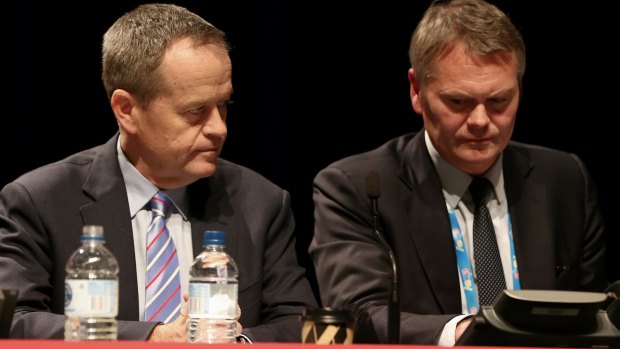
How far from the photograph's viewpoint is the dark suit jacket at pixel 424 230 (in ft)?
10.9

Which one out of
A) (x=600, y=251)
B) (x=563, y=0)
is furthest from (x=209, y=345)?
(x=563, y=0)

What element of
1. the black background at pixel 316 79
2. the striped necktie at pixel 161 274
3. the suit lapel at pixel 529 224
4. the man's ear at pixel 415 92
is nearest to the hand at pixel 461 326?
the suit lapel at pixel 529 224

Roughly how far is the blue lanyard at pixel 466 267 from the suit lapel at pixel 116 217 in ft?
3.32

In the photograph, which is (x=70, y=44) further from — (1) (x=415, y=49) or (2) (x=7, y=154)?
(1) (x=415, y=49)

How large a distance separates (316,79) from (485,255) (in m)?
1.49

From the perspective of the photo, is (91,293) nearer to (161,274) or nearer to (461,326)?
(161,274)

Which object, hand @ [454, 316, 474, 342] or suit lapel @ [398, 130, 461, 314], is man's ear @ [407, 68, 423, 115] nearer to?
suit lapel @ [398, 130, 461, 314]

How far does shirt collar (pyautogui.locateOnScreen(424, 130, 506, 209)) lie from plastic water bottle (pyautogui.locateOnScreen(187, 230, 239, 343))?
0.86 m

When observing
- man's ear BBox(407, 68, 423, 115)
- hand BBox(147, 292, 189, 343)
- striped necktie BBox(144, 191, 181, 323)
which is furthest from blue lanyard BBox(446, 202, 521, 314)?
hand BBox(147, 292, 189, 343)

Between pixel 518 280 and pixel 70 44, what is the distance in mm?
2123

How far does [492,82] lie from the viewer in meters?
3.32

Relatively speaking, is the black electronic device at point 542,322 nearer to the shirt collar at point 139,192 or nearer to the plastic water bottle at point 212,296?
the plastic water bottle at point 212,296

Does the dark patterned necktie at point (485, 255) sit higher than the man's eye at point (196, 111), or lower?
lower

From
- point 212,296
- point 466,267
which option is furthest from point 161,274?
point 466,267
